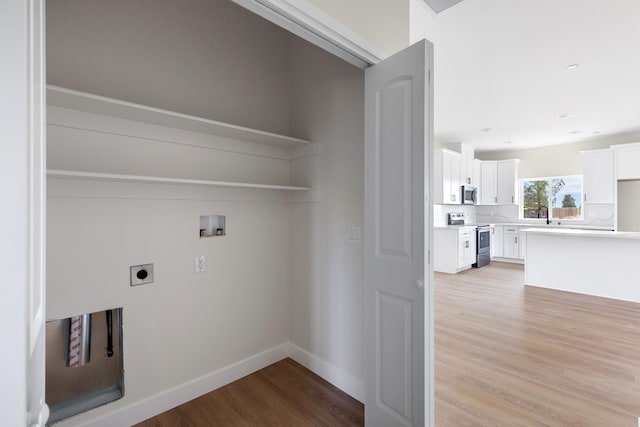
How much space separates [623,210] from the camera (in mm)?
6168

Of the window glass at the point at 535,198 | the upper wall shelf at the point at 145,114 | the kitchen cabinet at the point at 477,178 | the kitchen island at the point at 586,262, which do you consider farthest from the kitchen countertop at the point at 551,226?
the upper wall shelf at the point at 145,114

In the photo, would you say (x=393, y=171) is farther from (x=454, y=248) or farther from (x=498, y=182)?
(x=498, y=182)

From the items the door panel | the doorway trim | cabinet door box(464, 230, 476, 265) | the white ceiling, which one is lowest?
cabinet door box(464, 230, 476, 265)

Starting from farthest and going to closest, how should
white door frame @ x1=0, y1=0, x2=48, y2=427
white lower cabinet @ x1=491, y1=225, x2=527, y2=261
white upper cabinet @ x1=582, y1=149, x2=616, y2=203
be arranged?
1. white lower cabinet @ x1=491, y1=225, x2=527, y2=261
2. white upper cabinet @ x1=582, y1=149, x2=616, y2=203
3. white door frame @ x1=0, y1=0, x2=48, y2=427

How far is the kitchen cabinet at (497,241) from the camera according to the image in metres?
7.70

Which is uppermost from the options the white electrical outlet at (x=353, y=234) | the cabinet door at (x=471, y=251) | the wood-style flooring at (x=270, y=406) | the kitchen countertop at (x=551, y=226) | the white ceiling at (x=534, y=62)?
the white ceiling at (x=534, y=62)

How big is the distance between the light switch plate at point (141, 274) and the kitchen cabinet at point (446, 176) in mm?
5799

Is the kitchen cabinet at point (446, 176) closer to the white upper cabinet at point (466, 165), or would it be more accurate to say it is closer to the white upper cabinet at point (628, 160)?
the white upper cabinet at point (466, 165)

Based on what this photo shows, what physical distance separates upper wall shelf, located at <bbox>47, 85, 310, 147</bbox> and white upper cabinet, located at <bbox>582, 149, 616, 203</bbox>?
7.05 metres

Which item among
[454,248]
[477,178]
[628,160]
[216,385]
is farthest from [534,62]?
[477,178]

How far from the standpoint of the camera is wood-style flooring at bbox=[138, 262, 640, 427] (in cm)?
196

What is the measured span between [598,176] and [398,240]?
7.19 metres

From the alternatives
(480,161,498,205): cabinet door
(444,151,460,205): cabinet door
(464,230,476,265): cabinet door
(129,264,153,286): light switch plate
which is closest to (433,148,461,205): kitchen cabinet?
(444,151,460,205): cabinet door

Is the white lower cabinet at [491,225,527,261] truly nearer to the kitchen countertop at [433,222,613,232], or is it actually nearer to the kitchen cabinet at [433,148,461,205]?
the kitchen countertop at [433,222,613,232]
